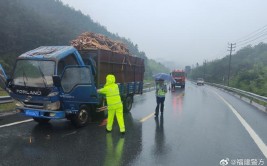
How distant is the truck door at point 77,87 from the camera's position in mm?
9117

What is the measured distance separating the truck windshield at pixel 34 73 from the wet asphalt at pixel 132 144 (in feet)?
4.62

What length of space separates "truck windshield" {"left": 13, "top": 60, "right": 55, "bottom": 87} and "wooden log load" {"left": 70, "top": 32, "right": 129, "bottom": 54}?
2.14 metres

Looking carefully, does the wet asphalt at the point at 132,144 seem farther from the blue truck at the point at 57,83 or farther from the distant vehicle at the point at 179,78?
the distant vehicle at the point at 179,78

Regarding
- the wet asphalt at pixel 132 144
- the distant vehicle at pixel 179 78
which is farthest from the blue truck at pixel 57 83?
the distant vehicle at pixel 179 78

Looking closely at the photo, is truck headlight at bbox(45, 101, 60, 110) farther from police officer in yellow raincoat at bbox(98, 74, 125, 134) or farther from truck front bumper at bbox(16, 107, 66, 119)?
police officer in yellow raincoat at bbox(98, 74, 125, 134)

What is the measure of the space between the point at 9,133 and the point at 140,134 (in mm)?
3719

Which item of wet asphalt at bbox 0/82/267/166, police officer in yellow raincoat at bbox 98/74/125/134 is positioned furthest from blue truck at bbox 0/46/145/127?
police officer in yellow raincoat at bbox 98/74/125/134

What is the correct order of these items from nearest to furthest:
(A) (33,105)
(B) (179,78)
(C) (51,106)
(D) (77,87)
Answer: (C) (51,106)
(A) (33,105)
(D) (77,87)
(B) (179,78)

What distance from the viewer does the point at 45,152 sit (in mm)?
6801

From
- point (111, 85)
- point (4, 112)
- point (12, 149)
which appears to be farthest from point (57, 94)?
point (4, 112)

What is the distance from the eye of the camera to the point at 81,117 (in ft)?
31.3

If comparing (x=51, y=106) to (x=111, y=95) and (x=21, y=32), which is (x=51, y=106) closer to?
(x=111, y=95)

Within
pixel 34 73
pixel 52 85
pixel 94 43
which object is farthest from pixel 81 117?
pixel 94 43

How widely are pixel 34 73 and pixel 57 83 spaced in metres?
0.94
